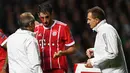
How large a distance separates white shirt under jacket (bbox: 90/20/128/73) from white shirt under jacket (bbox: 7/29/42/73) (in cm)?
66

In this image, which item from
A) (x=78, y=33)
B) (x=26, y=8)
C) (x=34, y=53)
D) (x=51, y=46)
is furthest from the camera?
(x=26, y=8)

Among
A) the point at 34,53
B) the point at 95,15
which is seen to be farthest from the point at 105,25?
the point at 34,53

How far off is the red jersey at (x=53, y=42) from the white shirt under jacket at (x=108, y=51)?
2.62 ft

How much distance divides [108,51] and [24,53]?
0.98m

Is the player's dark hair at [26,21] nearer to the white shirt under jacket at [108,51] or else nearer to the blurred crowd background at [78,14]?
the white shirt under jacket at [108,51]

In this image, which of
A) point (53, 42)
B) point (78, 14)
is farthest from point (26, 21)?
point (78, 14)

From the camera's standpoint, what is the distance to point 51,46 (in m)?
6.30

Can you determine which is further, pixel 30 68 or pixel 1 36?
pixel 1 36

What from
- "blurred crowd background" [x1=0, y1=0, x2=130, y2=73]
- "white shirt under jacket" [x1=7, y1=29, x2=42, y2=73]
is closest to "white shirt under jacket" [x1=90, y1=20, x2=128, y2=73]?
"white shirt under jacket" [x1=7, y1=29, x2=42, y2=73]

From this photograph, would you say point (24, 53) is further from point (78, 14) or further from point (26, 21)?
point (78, 14)

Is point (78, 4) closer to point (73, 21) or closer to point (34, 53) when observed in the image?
point (73, 21)

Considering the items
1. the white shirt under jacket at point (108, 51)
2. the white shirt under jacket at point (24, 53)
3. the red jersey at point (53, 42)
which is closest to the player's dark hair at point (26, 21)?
the white shirt under jacket at point (24, 53)

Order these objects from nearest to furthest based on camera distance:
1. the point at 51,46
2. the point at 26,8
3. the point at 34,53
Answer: the point at 34,53, the point at 51,46, the point at 26,8

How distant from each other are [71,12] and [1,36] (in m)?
4.26
